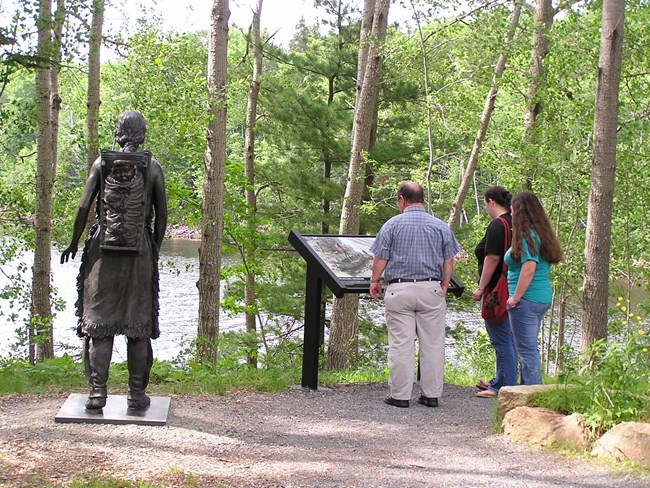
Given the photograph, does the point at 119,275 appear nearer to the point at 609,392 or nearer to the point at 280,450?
the point at 280,450

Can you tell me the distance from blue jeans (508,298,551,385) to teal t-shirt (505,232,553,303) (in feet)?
0.19

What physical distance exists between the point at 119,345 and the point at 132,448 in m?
19.4

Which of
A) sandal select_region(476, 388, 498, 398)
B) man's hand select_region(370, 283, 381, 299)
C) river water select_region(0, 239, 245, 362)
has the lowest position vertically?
river water select_region(0, 239, 245, 362)

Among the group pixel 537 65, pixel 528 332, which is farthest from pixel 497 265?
pixel 537 65

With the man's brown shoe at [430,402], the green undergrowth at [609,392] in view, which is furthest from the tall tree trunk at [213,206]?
the green undergrowth at [609,392]

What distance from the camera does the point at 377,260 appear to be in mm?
7090

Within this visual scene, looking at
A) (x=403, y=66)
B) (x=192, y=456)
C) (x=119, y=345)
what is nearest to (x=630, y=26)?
(x=403, y=66)

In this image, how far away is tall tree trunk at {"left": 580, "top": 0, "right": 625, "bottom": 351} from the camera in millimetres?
8711

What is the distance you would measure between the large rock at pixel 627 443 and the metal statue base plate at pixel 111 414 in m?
2.99

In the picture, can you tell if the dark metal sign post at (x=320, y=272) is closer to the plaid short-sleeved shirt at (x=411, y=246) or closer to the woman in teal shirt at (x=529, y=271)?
the plaid short-sleeved shirt at (x=411, y=246)

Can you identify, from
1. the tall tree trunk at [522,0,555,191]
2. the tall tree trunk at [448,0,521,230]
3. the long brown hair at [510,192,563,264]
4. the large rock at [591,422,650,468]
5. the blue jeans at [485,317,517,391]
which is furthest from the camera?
the tall tree trunk at [448,0,521,230]

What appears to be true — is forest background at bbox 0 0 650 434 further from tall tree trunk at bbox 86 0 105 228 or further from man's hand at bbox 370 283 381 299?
man's hand at bbox 370 283 381 299

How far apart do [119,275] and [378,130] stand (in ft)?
50.8

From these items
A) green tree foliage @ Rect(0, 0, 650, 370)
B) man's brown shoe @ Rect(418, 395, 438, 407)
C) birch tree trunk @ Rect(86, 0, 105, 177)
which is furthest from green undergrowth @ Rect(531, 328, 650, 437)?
birch tree trunk @ Rect(86, 0, 105, 177)
